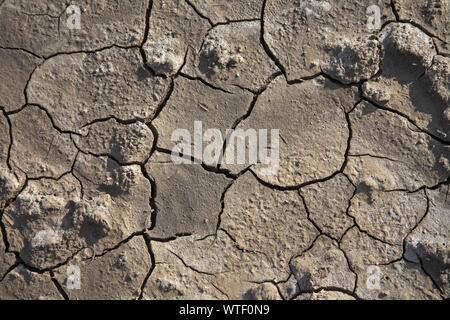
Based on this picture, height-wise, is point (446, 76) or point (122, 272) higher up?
point (446, 76)

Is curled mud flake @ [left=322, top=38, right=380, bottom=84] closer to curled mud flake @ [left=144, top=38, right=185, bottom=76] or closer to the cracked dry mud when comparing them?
the cracked dry mud

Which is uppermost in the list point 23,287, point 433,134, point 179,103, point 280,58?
point 280,58

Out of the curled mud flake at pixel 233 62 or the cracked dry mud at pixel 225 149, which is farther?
the curled mud flake at pixel 233 62

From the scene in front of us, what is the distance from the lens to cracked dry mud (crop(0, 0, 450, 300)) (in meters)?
2.76

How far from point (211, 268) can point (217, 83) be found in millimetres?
1249

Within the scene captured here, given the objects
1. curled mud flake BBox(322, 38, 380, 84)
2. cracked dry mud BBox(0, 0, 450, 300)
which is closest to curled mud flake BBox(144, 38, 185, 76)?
cracked dry mud BBox(0, 0, 450, 300)

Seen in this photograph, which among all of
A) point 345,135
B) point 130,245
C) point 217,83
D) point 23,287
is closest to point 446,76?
point 345,135

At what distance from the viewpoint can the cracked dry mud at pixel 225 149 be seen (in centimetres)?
276

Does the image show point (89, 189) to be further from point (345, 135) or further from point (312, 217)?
point (345, 135)

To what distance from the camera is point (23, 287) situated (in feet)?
9.09

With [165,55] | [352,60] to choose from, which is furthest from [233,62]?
[352,60]

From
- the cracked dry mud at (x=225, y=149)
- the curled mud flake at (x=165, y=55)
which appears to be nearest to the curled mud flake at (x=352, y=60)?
the cracked dry mud at (x=225, y=149)

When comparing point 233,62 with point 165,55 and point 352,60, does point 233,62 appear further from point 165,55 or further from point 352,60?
point 352,60

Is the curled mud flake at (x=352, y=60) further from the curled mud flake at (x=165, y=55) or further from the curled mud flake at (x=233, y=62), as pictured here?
the curled mud flake at (x=165, y=55)
